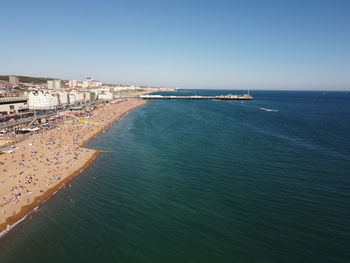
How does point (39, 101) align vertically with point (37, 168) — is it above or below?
above

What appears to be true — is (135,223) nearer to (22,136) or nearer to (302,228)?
(302,228)

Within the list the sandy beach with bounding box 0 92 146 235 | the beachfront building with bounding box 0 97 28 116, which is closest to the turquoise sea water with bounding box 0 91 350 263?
the sandy beach with bounding box 0 92 146 235

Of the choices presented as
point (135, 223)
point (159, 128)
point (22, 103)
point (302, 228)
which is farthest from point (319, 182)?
point (22, 103)

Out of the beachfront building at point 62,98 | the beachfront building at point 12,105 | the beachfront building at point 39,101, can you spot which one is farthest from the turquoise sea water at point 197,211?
the beachfront building at point 62,98

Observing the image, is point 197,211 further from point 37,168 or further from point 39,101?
point 39,101

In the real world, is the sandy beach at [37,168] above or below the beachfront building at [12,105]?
below

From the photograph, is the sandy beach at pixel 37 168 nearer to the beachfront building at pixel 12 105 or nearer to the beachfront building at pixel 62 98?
the beachfront building at pixel 12 105

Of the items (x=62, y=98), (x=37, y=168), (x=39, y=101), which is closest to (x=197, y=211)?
(x=37, y=168)
